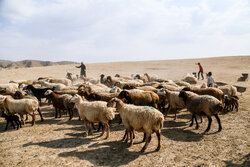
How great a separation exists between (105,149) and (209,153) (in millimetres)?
3582

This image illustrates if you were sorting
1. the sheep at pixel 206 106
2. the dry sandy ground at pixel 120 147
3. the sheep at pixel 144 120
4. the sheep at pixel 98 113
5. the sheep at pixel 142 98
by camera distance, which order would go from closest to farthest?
the dry sandy ground at pixel 120 147
the sheep at pixel 144 120
the sheep at pixel 98 113
the sheep at pixel 206 106
the sheep at pixel 142 98

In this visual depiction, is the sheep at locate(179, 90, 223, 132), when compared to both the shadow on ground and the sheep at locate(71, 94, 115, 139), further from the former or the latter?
the sheep at locate(71, 94, 115, 139)

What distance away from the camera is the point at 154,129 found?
18.8 ft

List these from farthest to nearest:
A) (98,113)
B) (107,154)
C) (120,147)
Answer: (98,113), (120,147), (107,154)

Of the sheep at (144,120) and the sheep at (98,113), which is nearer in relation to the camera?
the sheep at (144,120)

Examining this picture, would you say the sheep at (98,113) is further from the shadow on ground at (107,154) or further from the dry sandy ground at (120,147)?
the shadow on ground at (107,154)

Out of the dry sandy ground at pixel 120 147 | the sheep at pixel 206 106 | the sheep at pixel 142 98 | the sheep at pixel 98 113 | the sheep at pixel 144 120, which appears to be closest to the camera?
the dry sandy ground at pixel 120 147

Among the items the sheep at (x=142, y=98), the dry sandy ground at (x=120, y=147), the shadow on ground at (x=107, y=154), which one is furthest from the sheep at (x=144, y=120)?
the sheep at (x=142, y=98)

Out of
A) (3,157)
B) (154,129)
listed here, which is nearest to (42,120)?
(3,157)

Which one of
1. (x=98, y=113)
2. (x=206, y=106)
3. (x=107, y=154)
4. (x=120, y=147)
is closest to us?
(x=107, y=154)

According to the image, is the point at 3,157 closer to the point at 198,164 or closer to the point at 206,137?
the point at 198,164

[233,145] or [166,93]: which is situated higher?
[166,93]

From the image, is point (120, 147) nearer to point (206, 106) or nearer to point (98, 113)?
point (98, 113)

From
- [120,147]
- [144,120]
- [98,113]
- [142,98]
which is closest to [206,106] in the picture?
[142,98]
